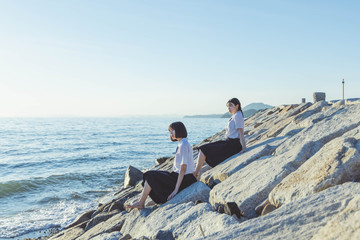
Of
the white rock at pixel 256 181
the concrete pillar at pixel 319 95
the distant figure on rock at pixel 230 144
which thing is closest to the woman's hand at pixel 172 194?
the white rock at pixel 256 181

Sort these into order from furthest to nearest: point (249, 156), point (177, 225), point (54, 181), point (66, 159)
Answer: point (66, 159)
point (54, 181)
point (249, 156)
point (177, 225)

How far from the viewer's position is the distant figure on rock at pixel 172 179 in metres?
5.09

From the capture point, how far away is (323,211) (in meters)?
2.61

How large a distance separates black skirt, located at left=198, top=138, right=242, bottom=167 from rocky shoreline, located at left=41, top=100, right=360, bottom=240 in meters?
0.27

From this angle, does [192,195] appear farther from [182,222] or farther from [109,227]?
[109,227]

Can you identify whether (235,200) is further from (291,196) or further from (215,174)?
(215,174)

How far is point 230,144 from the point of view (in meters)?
6.77

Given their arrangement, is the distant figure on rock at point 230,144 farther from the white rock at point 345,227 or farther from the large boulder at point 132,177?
the large boulder at point 132,177

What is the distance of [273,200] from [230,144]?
310 cm

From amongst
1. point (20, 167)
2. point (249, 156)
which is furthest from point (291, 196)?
point (20, 167)

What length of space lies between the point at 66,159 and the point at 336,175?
19581 millimetres

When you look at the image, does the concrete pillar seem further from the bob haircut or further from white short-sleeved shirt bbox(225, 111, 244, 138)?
the bob haircut

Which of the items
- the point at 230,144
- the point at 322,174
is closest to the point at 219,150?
the point at 230,144

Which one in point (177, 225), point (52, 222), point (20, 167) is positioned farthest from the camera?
point (20, 167)
